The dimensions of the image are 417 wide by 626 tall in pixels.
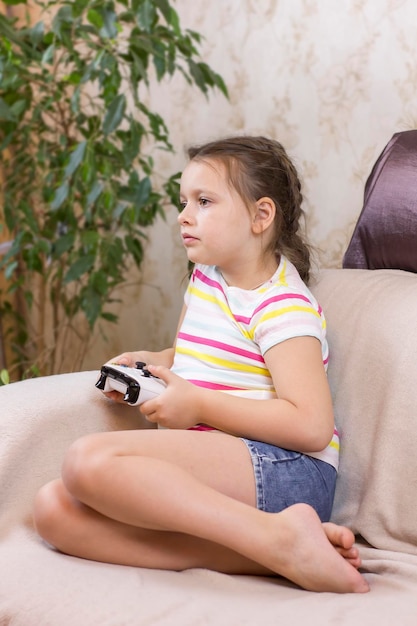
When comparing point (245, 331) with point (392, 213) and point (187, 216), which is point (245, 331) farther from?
point (392, 213)

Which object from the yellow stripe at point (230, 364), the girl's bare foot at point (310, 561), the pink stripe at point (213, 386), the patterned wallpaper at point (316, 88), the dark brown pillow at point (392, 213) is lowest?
the girl's bare foot at point (310, 561)

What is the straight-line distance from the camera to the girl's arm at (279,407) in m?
1.24

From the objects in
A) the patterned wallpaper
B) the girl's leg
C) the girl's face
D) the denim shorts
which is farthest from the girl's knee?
the patterned wallpaper

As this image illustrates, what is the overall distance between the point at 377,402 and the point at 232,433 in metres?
0.24

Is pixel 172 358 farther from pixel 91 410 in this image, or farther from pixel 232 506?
pixel 232 506

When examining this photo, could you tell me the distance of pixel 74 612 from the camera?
998mm

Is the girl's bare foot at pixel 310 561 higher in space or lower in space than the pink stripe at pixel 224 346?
lower

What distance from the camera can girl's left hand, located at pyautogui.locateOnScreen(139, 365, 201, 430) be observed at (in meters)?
1.26

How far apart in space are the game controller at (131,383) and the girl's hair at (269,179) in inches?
13.2

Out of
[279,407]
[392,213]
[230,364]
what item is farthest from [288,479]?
[392,213]

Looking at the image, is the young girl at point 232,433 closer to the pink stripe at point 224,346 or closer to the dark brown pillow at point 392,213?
the pink stripe at point 224,346

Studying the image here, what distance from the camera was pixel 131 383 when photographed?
1.26 meters

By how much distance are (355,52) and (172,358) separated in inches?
36.2

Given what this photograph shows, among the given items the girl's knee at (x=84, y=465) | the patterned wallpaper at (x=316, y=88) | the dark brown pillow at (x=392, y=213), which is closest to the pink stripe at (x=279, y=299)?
the dark brown pillow at (x=392, y=213)
